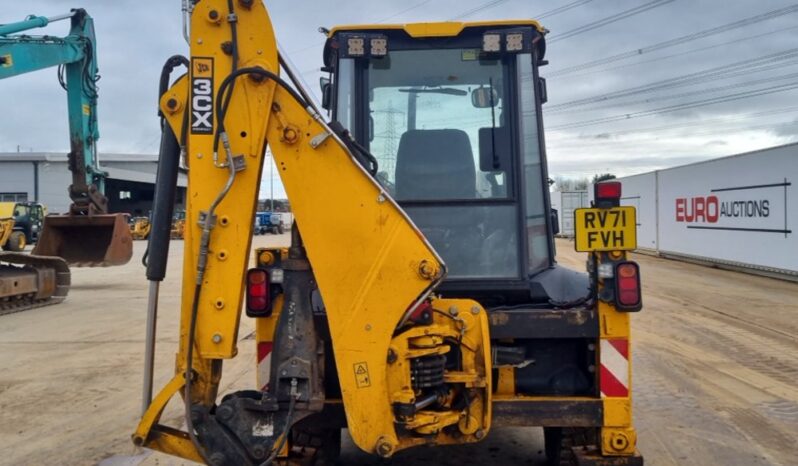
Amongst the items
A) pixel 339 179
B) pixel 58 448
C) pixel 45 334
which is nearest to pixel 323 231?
pixel 339 179

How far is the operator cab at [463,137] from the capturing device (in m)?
4.13

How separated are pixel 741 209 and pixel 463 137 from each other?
49.2 feet

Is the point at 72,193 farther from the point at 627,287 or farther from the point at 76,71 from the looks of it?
the point at 627,287

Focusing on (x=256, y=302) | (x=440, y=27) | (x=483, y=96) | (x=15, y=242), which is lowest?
(x=256, y=302)

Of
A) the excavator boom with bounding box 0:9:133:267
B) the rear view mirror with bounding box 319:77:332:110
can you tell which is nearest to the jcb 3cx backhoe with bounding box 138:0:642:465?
the rear view mirror with bounding box 319:77:332:110

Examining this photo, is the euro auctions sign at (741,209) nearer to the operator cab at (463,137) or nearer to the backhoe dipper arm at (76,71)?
the operator cab at (463,137)

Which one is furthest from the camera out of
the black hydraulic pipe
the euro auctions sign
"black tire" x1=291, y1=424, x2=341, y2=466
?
the euro auctions sign

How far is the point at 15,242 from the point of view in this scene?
95.7ft

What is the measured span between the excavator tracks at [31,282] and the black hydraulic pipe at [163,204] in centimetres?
1005

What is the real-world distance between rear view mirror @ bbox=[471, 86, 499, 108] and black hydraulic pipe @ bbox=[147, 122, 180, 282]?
1853mm

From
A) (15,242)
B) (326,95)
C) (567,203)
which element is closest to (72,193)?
(326,95)

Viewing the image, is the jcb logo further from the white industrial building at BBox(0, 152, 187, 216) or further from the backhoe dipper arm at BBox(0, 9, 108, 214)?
the white industrial building at BBox(0, 152, 187, 216)

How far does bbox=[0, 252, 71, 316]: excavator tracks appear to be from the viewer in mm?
11945

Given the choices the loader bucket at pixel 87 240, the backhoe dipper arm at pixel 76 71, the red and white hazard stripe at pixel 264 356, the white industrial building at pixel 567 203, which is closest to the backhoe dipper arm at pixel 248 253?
the red and white hazard stripe at pixel 264 356
